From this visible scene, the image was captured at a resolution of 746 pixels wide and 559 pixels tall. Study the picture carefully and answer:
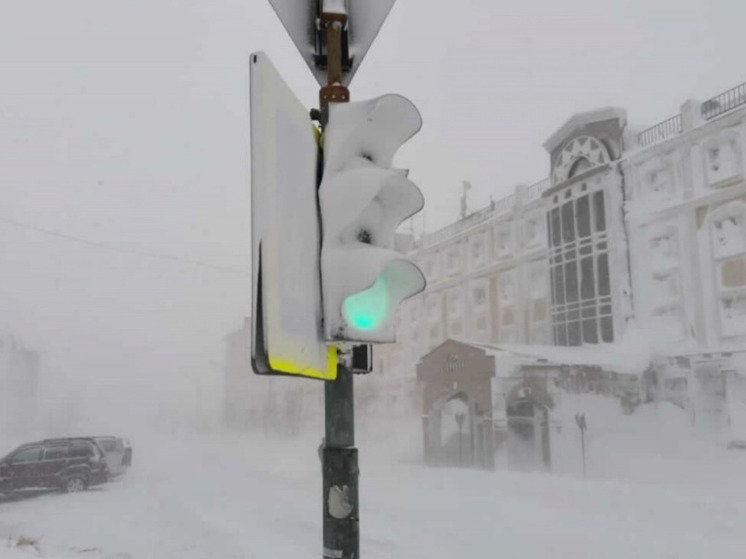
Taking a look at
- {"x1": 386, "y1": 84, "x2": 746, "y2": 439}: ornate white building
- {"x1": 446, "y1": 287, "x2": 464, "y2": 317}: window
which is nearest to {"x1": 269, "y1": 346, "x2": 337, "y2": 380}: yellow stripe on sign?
{"x1": 386, "y1": 84, "x2": 746, "y2": 439}: ornate white building

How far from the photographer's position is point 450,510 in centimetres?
1631

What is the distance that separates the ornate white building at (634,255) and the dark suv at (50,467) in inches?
616

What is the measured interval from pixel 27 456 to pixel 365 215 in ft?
68.8

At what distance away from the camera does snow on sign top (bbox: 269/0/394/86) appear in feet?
7.25

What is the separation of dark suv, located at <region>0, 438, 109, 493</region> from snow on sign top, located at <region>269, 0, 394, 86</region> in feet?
66.4

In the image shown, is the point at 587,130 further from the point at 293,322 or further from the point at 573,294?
the point at 293,322

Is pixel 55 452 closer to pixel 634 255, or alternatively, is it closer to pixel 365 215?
pixel 634 255

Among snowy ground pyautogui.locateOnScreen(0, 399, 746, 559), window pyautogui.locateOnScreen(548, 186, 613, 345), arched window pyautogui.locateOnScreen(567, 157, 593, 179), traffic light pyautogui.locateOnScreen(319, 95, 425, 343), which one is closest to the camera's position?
traffic light pyautogui.locateOnScreen(319, 95, 425, 343)

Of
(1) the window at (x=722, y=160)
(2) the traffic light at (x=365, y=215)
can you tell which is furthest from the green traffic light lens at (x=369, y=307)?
(1) the window at (x=722, y=160)

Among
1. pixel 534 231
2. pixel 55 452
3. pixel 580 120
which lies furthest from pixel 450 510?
pixel 580 120

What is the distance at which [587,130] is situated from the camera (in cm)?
2381

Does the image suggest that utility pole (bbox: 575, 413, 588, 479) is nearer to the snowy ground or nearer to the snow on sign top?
the snowy ground

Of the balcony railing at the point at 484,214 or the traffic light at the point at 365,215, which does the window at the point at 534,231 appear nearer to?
the balcony railing at the point at 484,214

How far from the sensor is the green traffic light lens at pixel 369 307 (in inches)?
69.9
